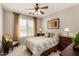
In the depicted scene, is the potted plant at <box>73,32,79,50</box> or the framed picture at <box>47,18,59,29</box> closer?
the potted plant at <box>73,32,79,50</box>

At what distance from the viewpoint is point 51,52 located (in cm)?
152

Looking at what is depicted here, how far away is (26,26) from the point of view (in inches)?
61.2

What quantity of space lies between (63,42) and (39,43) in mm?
393

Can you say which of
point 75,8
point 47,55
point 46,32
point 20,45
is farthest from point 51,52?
point 75,8

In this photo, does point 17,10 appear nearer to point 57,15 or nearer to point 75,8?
point 57,15

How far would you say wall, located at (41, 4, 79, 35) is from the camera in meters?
1.43

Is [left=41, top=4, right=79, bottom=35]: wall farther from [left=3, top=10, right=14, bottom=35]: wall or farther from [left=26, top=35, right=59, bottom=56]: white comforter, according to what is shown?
[left=3, top=10, right=14, bottom=35]: wall

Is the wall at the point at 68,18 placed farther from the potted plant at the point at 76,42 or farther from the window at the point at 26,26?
the window at the point at 26,26

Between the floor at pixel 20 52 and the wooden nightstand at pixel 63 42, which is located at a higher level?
the wooden nightstand at pixel 63 42

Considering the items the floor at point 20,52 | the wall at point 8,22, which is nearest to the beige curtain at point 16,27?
the wall at point 8,22

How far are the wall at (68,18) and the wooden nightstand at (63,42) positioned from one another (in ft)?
0.36

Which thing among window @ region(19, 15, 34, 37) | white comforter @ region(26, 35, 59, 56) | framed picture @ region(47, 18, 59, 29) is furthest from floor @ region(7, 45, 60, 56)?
framed picture @ region(47, 18, 59, 29)

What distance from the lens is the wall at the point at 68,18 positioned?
1426 mm

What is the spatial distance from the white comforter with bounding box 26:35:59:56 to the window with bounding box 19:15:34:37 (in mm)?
100
